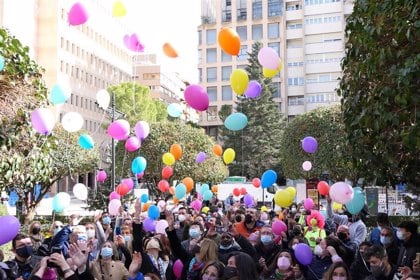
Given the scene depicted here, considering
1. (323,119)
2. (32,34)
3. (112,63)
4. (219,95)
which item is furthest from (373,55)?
(112,63)

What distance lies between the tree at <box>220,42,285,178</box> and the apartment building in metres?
6.90

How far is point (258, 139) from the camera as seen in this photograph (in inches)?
2013

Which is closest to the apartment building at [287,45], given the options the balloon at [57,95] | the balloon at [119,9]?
the balloon at [119,9]

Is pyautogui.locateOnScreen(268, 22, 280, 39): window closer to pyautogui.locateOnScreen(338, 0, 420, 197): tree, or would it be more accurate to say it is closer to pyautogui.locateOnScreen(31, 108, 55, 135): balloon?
pyautogui.locateOnScreen(338, 0, 420, 197): tree

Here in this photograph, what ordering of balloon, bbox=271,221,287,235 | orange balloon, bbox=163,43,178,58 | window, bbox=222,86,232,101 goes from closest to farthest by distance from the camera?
balloon, bbox=271,221,287,235 → orange balloon, bbox=163,43,178,58 → window, bbox=222,86,232,101

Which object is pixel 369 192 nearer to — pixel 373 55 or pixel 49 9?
pixel 373 55

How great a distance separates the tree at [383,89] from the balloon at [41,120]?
4049 mm

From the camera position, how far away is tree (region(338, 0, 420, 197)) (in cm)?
557

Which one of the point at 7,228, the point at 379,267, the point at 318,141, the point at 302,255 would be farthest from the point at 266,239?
the point at 318,141

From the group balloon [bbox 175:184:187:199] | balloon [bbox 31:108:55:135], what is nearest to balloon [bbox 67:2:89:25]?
balloon [bbox 31:108:55:135]

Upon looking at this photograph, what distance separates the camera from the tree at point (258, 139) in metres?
51.0

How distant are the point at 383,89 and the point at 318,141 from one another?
83.6 feet

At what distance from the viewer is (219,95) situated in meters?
62.5

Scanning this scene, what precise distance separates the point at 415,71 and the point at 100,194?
18277mm
